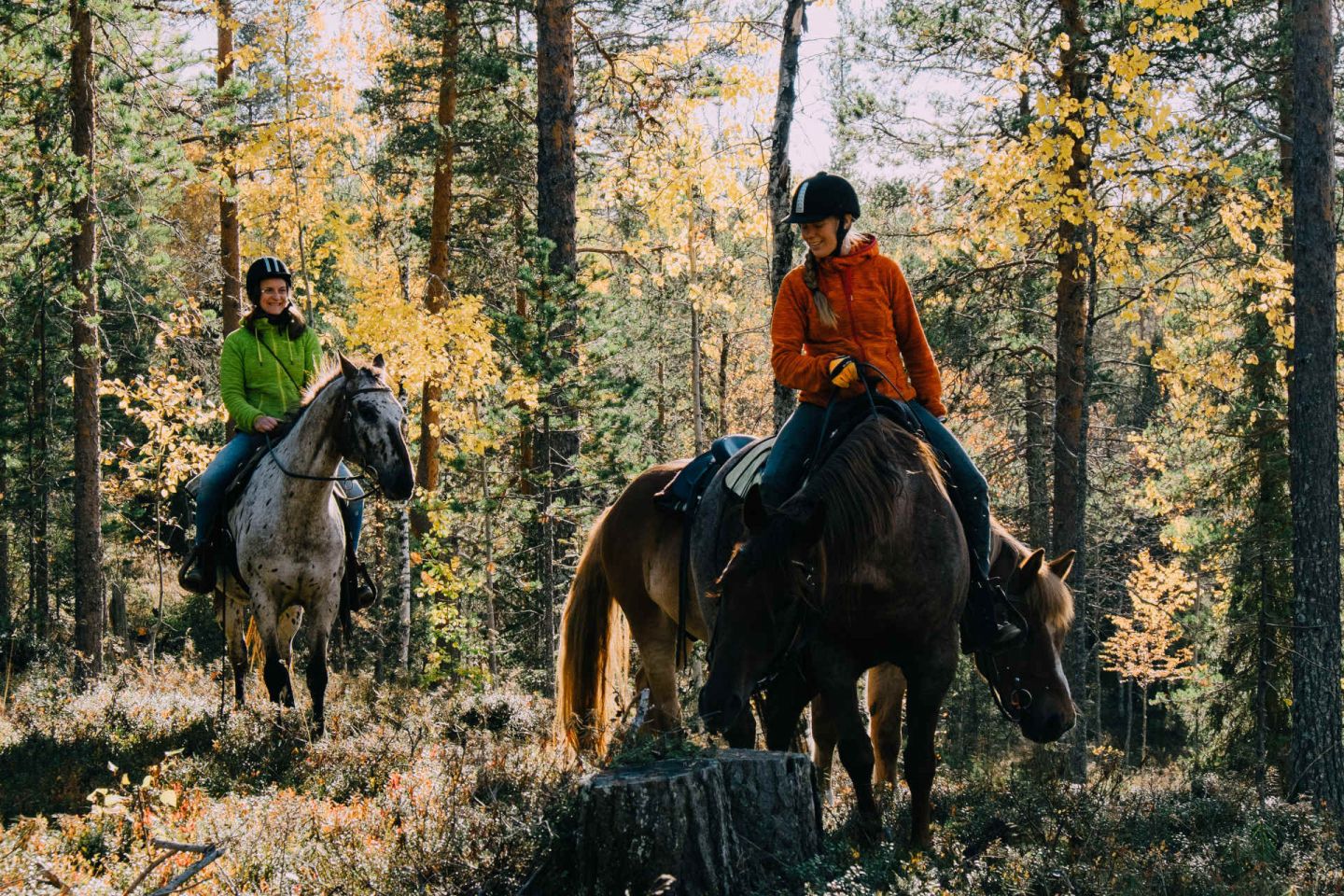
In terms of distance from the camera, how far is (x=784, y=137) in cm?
898

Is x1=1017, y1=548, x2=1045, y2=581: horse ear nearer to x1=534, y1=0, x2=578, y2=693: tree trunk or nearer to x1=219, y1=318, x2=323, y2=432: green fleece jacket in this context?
x1=219, y1=318, x2=323, y2=432: green fleece jacket

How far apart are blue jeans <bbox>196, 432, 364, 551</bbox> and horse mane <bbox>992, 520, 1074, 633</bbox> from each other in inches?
177

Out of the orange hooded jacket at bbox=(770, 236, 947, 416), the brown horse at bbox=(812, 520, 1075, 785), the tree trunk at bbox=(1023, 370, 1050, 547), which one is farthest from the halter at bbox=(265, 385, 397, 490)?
the tree trunk at bbox=(1023, 370, 1050, 547)

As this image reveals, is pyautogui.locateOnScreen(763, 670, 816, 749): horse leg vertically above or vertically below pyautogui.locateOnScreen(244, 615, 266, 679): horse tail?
above

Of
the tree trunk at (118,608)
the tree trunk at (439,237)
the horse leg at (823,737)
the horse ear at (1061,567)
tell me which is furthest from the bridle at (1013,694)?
the tree trunk at (118,608)

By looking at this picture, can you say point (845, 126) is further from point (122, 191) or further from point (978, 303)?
point (122, 191)

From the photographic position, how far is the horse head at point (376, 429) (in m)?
6.76

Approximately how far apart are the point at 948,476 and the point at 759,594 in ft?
4.51

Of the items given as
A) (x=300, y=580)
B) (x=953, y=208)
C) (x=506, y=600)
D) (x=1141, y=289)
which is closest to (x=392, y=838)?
(x=300, y=580)

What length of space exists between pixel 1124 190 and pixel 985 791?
8347mm

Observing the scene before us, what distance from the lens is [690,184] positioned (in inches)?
539

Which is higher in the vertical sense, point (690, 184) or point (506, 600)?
point (690, 184)

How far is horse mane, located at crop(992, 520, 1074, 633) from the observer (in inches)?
249

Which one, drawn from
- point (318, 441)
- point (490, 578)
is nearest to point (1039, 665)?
point (318, 441)
